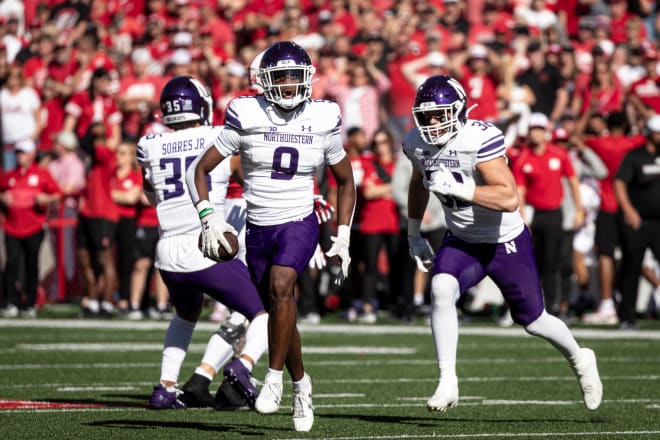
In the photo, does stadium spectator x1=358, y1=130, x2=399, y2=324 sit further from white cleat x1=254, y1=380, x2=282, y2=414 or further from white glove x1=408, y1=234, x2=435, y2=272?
white cleat x1=254, y1=380, x2=282, y2=414

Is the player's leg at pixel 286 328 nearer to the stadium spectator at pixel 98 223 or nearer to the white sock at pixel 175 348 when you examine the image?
the white sock at pixel 175 348

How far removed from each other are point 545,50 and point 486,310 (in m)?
3.78

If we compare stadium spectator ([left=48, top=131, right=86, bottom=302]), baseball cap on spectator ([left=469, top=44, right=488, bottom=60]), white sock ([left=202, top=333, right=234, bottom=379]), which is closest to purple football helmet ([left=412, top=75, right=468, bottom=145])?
white sock ([left=202, top=333, right=234, bottom=379])

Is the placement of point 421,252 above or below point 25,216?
above

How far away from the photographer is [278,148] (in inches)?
284

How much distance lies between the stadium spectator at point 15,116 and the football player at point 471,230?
35.9 feet

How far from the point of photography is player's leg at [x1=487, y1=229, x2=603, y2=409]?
24.9 ft

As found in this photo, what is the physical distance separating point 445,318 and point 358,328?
698cm

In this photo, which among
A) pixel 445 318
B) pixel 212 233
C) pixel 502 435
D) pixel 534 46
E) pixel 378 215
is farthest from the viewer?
pixel 534 46

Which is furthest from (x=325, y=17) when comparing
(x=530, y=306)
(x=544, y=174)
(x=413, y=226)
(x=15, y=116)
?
(x=530, y=306)

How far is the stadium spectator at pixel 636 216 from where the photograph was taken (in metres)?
14.0

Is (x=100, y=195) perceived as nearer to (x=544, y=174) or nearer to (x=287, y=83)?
(x=544, y=174)

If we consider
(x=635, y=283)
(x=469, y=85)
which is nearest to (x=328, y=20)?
(x=469, y=85)

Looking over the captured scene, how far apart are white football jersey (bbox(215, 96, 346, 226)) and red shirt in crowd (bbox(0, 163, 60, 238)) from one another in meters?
9.03
